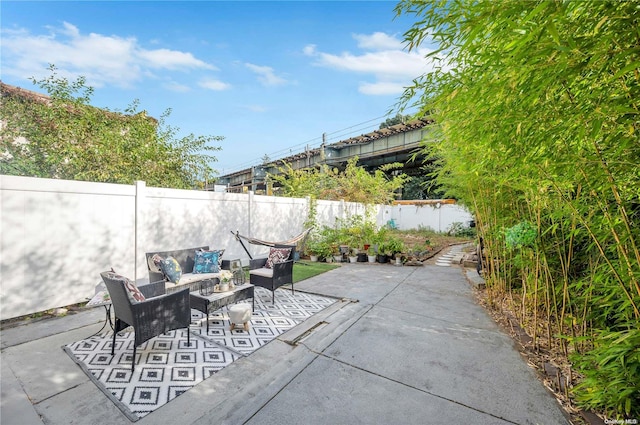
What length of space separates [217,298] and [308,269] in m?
2.97

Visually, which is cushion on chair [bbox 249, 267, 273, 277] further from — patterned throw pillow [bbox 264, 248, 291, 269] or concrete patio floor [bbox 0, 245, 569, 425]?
concrete patio floor [bbox 0, 245, 569, 425]

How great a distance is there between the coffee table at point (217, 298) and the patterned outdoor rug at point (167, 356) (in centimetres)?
23

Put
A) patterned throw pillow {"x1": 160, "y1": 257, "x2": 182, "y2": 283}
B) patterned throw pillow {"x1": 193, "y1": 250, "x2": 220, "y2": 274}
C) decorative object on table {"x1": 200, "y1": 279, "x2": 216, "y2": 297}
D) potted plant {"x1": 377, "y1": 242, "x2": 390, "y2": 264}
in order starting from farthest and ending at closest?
potted plant {"x1": 377, "y1": 242, "x2": 390, "y2": 264} → patterned throw pillow {"x1": 193, "y1": 250, "x2": 220, "y2": 274} → patterned throw pillow {"x1": 160, "y1": 257, "x2": 182, "y2": 283} → decorative object on table {"x1": 200, "y1": 279, "x2": 216, "y2": 297}

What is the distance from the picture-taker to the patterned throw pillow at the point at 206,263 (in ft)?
12.2

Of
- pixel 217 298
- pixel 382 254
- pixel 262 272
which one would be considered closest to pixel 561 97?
pixel 217 298

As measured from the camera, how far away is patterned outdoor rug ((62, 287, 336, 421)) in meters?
1.74

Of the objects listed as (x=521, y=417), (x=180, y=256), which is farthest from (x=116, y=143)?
(x=521, y=417)

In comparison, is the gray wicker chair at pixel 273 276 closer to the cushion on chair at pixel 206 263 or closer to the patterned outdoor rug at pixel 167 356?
the patterned outdoor rug at pixel 167 356

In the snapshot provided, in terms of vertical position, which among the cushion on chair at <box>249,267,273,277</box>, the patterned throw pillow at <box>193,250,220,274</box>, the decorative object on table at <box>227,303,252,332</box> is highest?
the patterned throw pillow at <box>193,250,220,274</box>

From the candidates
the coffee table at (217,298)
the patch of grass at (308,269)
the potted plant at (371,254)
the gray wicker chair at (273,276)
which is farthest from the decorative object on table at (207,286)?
the potted plant at (371,254)

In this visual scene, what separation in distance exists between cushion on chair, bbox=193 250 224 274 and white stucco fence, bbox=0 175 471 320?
81cm

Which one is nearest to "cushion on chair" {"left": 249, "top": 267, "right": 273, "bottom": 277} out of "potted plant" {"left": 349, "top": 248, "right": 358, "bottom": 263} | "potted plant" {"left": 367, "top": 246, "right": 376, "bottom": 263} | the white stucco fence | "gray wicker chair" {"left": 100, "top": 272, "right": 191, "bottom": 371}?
"gray wicker chair" {"left": 100, "top": 272, "right": 191, "bottom": 371}

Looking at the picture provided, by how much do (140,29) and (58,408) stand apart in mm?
5271

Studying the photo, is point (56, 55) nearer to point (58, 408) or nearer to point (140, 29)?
point (140, 29)
